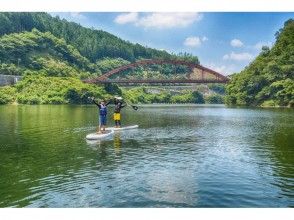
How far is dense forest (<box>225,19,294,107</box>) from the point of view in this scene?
103 meters

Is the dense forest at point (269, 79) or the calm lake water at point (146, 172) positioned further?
the dense forest at point (269, 79)

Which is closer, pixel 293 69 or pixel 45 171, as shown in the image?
pixel 45 171

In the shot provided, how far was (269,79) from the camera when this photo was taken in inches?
4328

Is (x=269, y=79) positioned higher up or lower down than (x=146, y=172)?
higher up

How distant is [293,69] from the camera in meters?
107

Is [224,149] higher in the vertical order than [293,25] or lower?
lower

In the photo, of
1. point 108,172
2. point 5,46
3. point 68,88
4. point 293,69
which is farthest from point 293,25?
point 108,172

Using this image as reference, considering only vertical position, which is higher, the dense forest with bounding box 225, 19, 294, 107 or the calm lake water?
the dense forest with bounding box 225, 19, 294, 107

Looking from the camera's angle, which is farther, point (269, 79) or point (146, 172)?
point (269, 79)

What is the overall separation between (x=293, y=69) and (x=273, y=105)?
10701mm

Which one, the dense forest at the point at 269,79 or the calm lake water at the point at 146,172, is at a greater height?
the dense forest at the point at 269,79

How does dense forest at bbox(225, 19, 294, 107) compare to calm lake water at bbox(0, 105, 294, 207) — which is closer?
calm lake water at bbox(0, 105, 294, 207)

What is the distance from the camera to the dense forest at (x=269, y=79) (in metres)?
103

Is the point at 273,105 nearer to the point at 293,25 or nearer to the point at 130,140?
the point at 293,25
